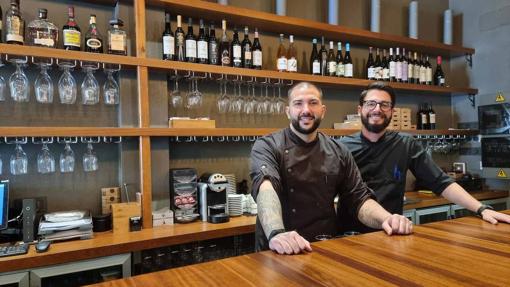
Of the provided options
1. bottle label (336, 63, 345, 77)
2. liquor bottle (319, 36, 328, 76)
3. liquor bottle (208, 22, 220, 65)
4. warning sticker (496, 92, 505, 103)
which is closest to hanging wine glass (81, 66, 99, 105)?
liquor bottle (208, 22, 220, 65)

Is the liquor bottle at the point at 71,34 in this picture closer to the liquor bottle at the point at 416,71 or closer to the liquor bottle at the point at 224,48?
the liquor bottle at the point at 224,48

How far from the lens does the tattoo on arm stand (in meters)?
1.35

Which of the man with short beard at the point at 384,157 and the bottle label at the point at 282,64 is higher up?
the bottle label at the point at 282,64

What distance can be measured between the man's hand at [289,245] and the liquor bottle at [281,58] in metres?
2.05

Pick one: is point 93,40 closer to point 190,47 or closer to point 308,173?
point 190,47

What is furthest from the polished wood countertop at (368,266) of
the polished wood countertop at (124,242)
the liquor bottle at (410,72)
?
the liquor bottle at (410,72)

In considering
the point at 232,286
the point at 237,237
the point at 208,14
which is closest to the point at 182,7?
the point at 208,14

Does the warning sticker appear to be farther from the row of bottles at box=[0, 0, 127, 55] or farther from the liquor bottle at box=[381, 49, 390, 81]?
the row of bottles at box=[0, 0, 127, 55]

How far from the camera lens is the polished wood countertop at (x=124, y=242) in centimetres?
182

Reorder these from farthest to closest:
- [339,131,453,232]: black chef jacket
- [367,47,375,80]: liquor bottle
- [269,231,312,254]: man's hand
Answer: [367,47,375,80]: liquor bottle, [339,131,453,232]: black chef jacket, [269,231,312,254]: man's hand

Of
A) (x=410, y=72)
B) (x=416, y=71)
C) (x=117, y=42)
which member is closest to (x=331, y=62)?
(x=410, y=72)

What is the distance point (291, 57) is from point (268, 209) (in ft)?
6.81

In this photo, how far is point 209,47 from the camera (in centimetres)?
281

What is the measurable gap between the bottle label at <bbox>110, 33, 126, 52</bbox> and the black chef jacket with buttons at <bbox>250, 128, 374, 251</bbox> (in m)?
1.26
